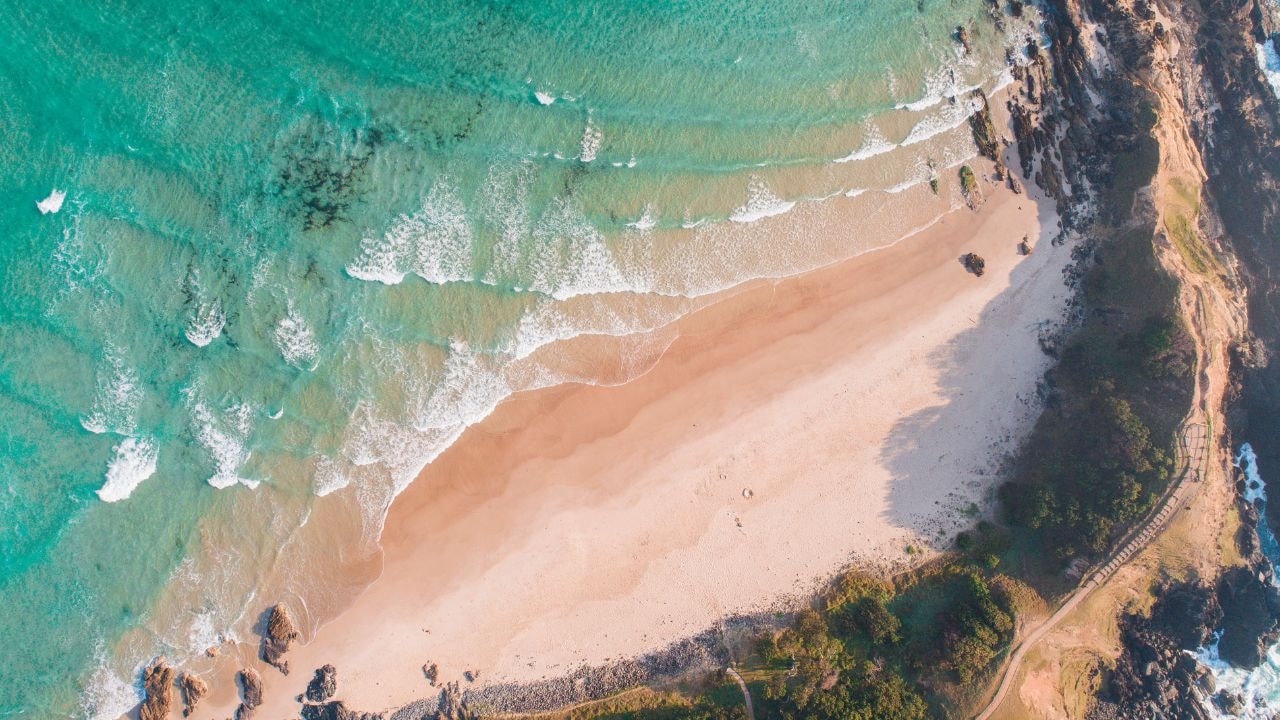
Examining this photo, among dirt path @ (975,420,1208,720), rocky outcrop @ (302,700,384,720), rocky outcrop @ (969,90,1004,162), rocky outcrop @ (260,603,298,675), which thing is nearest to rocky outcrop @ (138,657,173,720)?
rocky outcrop @ (260,603,298,675)

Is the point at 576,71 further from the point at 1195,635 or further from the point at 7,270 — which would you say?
the point at 1195,635

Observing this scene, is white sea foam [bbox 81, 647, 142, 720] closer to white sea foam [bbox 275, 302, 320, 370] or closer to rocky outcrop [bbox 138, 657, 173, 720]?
rocky outcrop [bbox 138, 657, 173, 720]

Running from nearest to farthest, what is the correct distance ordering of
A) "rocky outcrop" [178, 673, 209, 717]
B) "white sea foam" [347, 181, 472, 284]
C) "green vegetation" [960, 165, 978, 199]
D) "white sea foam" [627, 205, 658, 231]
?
"rocky outcrop" [178, 673, 209, 717]
"white sea foam" [347, 181, 472, 284]
"white sea foam" [627, 205, 658, 231]
"green vegetation" [960, 165, 978, 199]

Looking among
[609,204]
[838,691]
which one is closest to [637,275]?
[609,204]

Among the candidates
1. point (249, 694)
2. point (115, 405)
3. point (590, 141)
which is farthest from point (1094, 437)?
point (115, 405)

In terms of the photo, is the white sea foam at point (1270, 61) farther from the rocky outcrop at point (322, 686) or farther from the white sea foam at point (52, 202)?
the white sea foam at point (52, 202)

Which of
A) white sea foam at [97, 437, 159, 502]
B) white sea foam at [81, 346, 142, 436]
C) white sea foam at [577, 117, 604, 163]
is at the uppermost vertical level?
white sea foam at [577, 117, 604, 163]

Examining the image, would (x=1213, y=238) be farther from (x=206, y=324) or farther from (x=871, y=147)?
(x=206, y=324)
